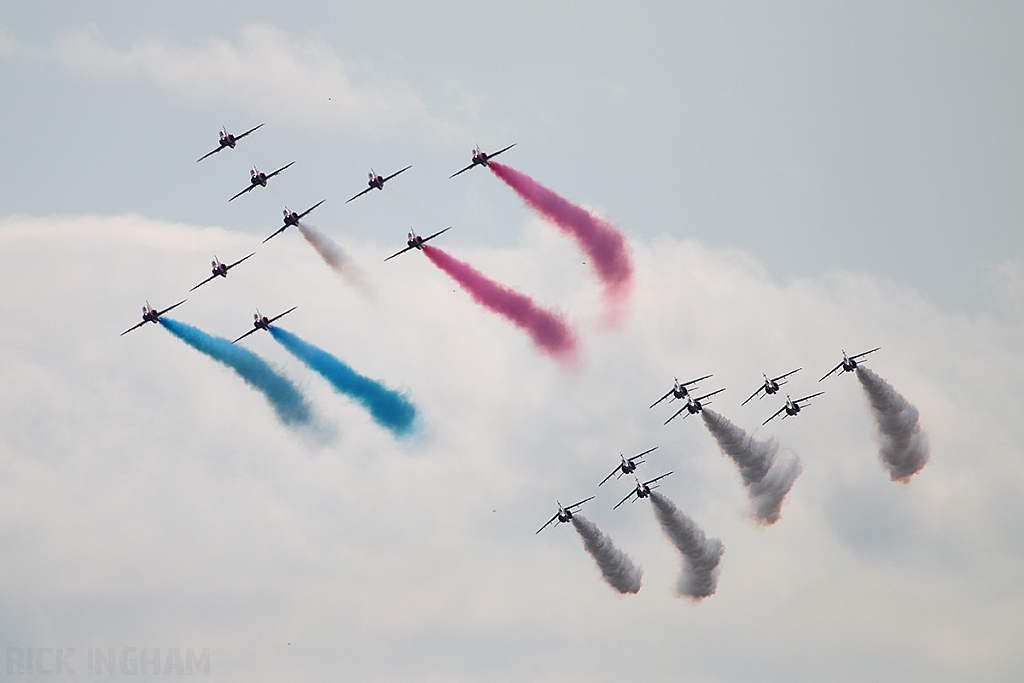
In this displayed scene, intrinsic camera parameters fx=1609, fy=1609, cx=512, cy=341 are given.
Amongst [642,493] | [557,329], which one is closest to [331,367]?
[557,329]

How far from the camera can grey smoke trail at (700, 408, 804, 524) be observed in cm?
13112

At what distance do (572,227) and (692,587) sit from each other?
32.6 m

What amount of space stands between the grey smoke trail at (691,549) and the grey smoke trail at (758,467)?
18.6 feet

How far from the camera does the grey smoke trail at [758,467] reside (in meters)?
131

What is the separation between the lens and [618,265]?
133m

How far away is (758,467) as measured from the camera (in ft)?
436

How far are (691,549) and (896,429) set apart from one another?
19835 millimetres

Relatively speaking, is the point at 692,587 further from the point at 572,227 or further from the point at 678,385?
the point at 572,227

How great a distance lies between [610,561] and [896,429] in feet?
87.5

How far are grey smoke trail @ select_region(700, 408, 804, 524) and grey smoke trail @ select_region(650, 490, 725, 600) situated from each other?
5656 mm

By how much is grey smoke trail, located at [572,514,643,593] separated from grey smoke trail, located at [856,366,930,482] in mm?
23549

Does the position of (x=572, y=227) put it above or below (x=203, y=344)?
below

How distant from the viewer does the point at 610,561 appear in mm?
138500

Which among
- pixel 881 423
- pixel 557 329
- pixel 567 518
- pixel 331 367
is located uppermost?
pixel 331 367
